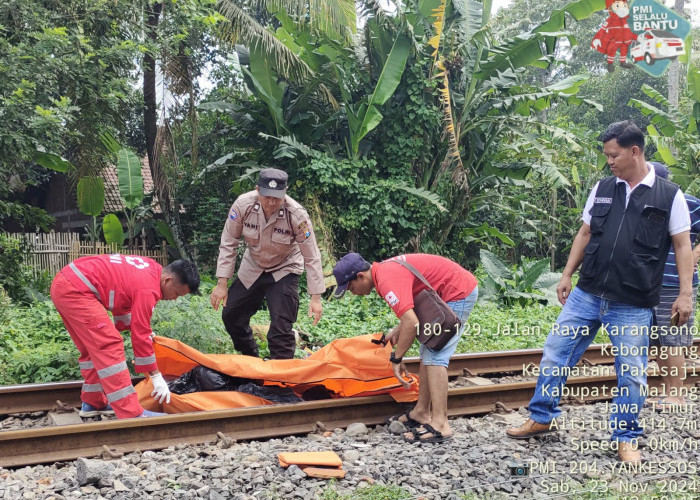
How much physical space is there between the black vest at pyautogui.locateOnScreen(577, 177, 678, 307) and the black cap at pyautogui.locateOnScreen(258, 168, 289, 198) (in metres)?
2.66

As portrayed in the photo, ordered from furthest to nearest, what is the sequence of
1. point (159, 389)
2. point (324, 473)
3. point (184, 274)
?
point (184, 274) → point (159, 389) → point (324, 473)

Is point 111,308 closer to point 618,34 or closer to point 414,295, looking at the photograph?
point 414,295

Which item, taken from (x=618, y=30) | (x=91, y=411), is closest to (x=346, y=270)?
(x=91, y=411)

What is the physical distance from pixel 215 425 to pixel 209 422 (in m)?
0.05

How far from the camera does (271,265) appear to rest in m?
6.34

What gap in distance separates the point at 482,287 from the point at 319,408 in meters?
7.43

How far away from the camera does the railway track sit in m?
4.56

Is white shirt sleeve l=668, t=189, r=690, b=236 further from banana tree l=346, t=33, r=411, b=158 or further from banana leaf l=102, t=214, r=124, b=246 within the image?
banana leaf l=102, t=214, r=124, b=246

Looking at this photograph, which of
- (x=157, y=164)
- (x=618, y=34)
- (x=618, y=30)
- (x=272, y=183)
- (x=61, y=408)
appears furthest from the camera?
(x=618, y=34)

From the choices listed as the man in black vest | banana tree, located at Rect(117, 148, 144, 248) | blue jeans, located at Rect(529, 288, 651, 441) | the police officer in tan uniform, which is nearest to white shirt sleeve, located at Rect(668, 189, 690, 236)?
the man in black vest

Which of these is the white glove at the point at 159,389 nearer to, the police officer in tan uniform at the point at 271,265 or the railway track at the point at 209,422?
the railway track at the point at 209,422

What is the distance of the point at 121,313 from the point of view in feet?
18.7

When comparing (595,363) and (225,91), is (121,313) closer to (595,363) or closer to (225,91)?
(595,363)

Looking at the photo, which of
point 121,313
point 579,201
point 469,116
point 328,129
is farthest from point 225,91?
point 121,313
